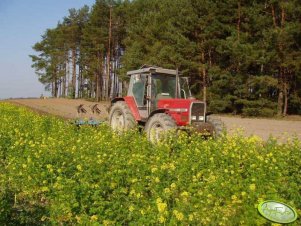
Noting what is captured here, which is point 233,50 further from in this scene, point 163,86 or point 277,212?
point 277,212

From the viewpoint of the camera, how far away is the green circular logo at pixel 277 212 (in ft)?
10.3

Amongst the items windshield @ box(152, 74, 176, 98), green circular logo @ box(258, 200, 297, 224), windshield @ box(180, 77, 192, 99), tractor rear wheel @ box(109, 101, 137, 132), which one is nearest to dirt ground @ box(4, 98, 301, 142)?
windshield @ box(180, 77, 192, 99)

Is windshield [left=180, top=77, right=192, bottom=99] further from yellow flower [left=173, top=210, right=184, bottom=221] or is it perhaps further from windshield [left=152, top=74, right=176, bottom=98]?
yellow flower [left=173, top=210, right=184, bottom=221]

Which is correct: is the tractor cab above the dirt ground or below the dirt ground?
above

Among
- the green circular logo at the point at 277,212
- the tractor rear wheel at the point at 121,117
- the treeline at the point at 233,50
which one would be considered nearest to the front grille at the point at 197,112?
the tractor rear wheel at the point at 121,117

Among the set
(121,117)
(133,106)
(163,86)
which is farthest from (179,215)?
(121,117)

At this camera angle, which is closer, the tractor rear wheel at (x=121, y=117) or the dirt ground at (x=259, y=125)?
the tractor rear wheel at (x=121, y=117)

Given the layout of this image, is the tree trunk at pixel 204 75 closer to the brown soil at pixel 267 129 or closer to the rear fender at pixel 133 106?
the brown soil at pixel 267 129

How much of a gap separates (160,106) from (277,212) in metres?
8.84

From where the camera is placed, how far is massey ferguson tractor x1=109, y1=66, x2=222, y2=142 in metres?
11.3

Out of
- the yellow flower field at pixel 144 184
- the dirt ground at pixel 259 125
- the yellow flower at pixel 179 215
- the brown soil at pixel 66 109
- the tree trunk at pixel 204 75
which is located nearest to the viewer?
the yellow flower at pixel 179 215

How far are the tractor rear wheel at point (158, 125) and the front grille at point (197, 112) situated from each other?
2.13ft

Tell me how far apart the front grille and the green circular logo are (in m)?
8.00

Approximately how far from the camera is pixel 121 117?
14.1 m
